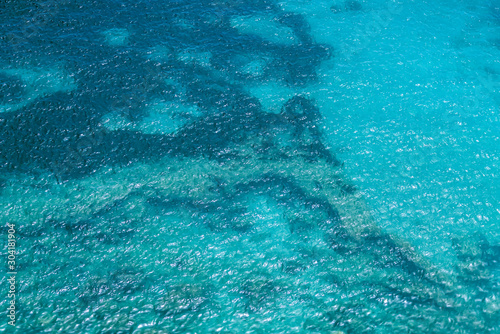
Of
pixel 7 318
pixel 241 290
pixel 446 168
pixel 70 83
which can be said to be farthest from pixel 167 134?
pixel 446 168

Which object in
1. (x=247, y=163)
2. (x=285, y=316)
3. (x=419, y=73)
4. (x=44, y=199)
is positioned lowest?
(x=285, y=316)

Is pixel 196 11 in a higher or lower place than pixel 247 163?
higher

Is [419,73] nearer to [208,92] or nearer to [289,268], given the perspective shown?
[208,92]

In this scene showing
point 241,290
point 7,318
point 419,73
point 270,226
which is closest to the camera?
point 7,318

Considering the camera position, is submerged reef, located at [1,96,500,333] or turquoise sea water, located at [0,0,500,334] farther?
turquoise sea water, located at [0,0,500,334]

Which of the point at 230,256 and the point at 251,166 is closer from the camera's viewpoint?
the point at 230,256

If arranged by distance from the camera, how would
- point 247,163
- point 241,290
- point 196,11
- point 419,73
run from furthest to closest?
point 196,11 < point 419,73 < point 247,163 < point 241,290

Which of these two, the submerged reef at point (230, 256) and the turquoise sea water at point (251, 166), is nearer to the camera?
the submerged reef at point (230, 256)

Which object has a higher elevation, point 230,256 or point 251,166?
point 251,166
